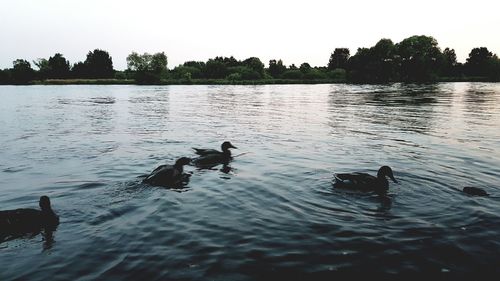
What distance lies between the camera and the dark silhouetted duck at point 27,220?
8398mm

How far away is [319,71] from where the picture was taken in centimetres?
15462

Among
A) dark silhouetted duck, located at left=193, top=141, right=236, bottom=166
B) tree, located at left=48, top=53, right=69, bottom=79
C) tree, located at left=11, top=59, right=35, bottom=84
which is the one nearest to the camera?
dark silhouetted duck, located at left=193, top=141, right=236, bottom=166

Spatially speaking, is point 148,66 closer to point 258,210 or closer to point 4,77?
point 4,77

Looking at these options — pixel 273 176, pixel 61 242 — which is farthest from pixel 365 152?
pixel 61 242

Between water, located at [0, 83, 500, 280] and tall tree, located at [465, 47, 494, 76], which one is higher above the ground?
tall tree, located at [465, 47, 494, 76]

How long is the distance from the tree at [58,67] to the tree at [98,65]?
5.70 metres

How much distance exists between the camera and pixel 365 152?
1703 cm

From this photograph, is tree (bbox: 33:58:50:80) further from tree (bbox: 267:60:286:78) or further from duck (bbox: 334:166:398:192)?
duck (bbox: 334:166:398:192)

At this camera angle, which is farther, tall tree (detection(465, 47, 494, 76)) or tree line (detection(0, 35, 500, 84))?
tall tree (detection(465, 47, 494, 76))

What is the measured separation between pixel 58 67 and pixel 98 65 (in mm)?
16165

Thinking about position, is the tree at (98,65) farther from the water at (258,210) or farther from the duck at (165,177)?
the duck at (165,177)

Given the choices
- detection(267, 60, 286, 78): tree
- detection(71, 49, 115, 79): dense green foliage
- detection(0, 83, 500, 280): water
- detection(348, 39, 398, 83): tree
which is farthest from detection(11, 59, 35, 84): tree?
detection(0, 83, 500, 280): water

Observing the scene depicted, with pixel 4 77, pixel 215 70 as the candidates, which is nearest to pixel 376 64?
pixel 215 70

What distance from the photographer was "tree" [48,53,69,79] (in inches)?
6481
